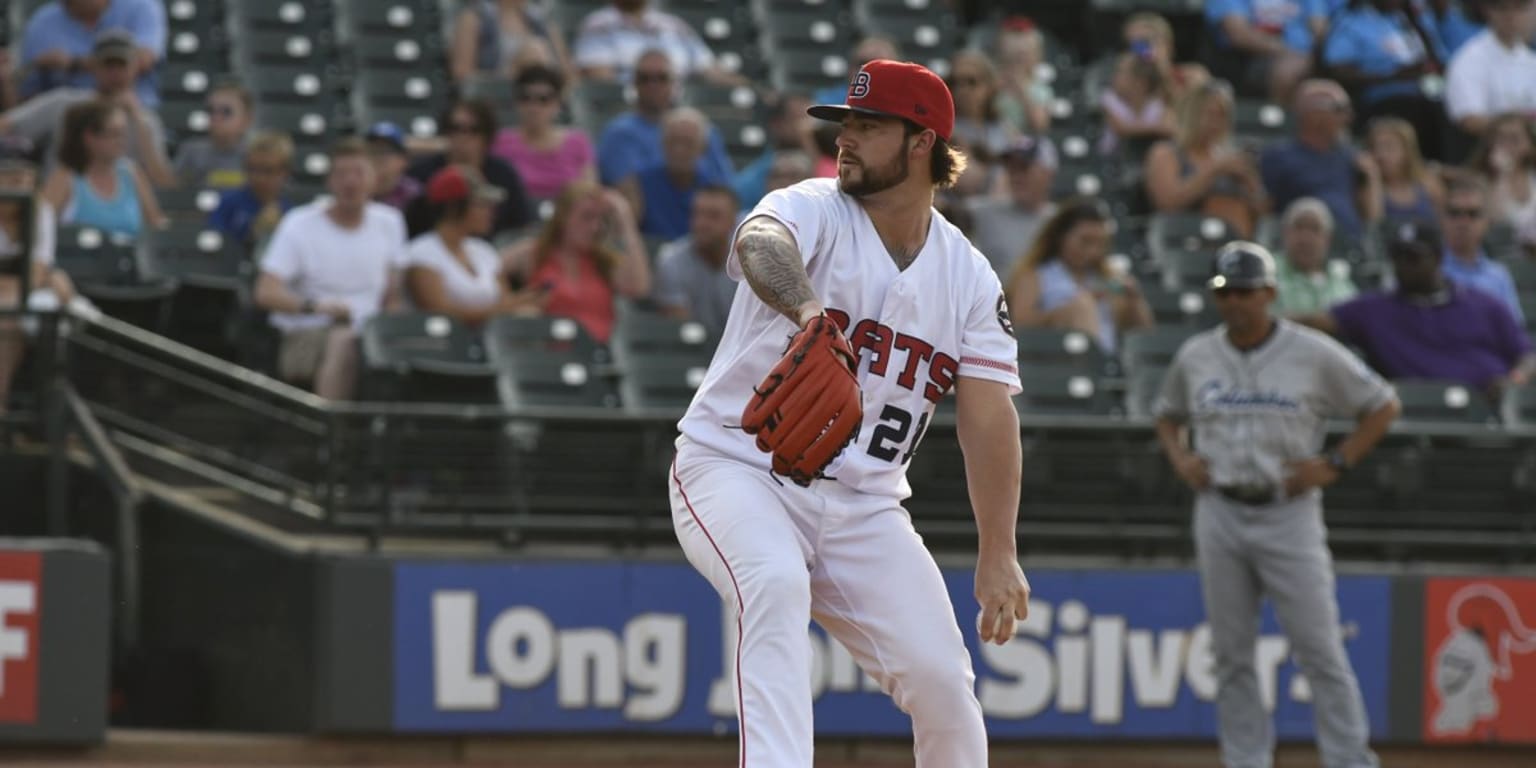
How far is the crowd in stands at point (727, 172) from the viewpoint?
11078 mm

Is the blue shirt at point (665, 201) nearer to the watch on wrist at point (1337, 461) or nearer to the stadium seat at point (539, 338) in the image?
the stadium seat at point (539, 338)

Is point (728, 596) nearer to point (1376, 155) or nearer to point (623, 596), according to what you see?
point (623, 596)

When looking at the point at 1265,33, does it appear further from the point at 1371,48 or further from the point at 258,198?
the point at 258,198

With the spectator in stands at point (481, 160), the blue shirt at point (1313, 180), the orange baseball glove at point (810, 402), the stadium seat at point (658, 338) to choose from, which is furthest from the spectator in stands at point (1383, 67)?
the orange baseball glove at point (810, 402)

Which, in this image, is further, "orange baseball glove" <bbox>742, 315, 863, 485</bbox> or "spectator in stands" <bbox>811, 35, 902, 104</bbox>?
"spectator in stands" <bbox>811, 35, 902, 104</bbox>

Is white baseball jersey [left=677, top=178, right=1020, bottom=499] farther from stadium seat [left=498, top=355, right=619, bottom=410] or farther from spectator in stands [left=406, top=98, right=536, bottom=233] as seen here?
spectator in stands [left=406, top=98, right=536, bottom=233]

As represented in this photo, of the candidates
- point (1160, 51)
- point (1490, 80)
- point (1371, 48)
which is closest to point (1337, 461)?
point (1160, 51)

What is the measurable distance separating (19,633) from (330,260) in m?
2.26

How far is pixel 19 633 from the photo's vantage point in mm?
9492

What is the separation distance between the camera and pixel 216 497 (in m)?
10.1

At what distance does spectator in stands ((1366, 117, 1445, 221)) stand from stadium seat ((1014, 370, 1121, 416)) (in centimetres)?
346

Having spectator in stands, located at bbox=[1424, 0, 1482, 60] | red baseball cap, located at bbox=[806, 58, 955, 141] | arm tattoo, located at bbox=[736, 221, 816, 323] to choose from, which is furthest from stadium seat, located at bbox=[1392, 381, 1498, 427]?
arm tattoo, located at bbox=[736, 221, 816, 323]

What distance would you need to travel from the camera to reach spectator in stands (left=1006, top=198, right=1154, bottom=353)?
11.5 m

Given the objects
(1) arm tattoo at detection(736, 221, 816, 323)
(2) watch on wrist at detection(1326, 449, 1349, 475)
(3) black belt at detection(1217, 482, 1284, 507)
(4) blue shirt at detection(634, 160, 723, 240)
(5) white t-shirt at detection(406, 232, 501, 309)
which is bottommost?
(3) black belt at detection(1217, 482, 1284, 507)
